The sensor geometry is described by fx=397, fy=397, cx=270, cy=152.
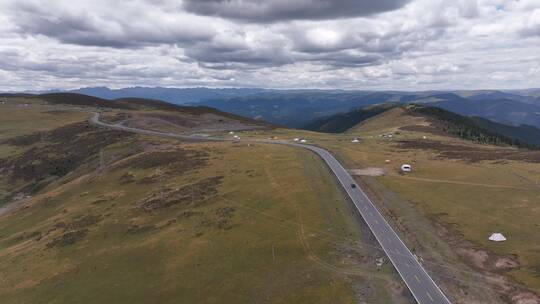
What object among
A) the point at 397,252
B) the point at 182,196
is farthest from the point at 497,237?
the point at 182,196

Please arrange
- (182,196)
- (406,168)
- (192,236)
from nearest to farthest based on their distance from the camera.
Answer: (192,236) → (182,196) → (406,168)

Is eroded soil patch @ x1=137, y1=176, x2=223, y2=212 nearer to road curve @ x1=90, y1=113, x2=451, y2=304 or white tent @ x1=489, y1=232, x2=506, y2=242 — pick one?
road curve @ x1=90, y1=113, x2=451, y2=304

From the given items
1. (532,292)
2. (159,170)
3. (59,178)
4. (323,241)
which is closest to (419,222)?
(323,241)

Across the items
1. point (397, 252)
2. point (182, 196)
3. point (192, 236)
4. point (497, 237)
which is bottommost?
point (192, 236)

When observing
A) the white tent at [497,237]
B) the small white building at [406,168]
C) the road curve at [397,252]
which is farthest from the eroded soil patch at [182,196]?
the white tent at [497,237]

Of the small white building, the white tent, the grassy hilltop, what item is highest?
the small white building

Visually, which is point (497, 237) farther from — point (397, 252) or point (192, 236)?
point (192, 236)

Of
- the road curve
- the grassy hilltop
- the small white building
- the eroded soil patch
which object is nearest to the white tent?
the road curve

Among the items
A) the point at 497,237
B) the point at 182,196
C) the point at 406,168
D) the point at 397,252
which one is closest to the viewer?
the point at 397,252

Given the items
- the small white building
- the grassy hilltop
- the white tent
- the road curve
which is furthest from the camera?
the small white building

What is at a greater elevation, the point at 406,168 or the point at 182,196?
the point at 406,168

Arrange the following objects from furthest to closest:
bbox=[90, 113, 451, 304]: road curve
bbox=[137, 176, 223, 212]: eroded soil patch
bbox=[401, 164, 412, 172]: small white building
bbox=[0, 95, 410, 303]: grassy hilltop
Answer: bbox=[401, 164, 412, 172]: small white building, bbox=[137, 176, 223, 212]: eroded soil patch, bbox=[0, 95, 410, 303]: grassy hilltop, bbox=[90, 113, 451, 304]: road curve

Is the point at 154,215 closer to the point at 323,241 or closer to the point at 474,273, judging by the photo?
the point at 323,241
